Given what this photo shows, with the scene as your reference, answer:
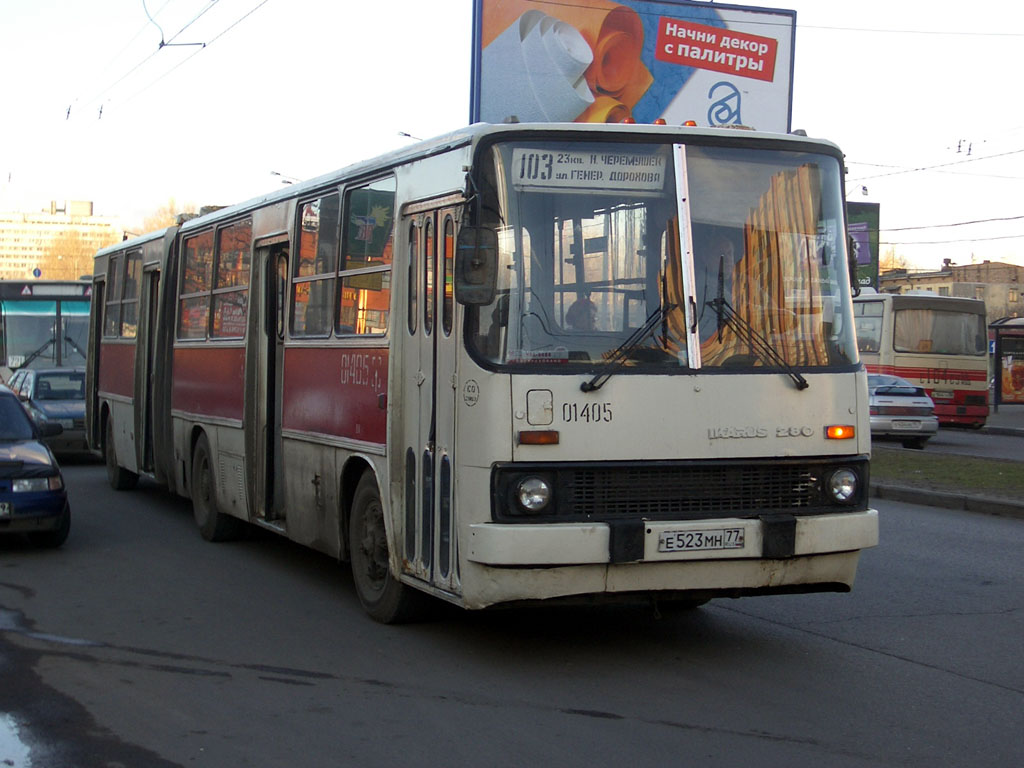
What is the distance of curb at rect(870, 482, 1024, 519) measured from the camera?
14.5m

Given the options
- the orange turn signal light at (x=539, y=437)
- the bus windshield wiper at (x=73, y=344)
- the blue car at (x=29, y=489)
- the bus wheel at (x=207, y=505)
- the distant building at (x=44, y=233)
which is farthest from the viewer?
the distant building at (x=44, y=233)

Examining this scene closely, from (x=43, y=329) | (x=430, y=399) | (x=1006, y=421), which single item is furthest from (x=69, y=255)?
(x=430, y=399)

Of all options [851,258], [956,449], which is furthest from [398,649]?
[956,449]

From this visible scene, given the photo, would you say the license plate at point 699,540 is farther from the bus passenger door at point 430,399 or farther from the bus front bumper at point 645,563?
the bus passenger door at point 430,399

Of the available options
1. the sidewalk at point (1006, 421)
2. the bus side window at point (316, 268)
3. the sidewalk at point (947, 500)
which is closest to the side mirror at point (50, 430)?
the bus side window at point (316, 268)

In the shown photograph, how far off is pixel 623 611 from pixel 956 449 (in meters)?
19.6

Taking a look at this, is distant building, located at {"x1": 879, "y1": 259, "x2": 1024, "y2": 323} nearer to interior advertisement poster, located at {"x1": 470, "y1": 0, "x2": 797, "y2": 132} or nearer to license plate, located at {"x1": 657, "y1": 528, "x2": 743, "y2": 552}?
interior advertisement poster, located at {"x1": 470, "y1": 0, "x2": 797, "y2": 132}

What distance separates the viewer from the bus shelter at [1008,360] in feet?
135

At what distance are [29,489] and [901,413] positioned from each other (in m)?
19.0

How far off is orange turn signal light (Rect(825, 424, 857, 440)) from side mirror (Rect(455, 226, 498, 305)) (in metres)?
2.00

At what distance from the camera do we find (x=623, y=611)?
8.88 metres

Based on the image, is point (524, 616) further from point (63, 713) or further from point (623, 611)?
point (63, 713)

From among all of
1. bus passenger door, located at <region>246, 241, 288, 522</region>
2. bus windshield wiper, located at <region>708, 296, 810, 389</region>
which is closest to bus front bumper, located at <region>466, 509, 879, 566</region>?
bus windshield wiper, located at <region>708, 296, 810, 389</region>

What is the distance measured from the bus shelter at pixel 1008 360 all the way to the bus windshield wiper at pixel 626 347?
35.9m
